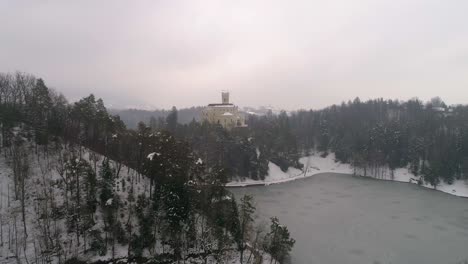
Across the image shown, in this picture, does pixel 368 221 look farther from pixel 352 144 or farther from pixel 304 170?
pixel 352 144

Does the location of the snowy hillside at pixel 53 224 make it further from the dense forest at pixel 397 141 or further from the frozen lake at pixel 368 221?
the dense forest at pixel 397 141

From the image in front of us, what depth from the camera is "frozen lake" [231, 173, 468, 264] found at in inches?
680

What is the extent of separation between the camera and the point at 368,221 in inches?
917

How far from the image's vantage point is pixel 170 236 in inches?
647

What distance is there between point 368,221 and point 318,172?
26.1 m

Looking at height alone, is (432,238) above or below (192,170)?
below

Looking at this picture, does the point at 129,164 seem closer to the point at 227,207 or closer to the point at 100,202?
the point at 100,202

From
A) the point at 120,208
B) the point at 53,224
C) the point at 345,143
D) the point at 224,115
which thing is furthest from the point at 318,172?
the point at 53,224

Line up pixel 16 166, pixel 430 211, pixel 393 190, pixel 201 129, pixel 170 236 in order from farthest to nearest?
pixel 201 129, pixel 393 190, pixel 430 211, pixel 16 166, pixel 170 236

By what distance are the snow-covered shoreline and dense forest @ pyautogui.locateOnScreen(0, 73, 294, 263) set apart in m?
18.4

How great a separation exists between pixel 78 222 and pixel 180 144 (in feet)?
24.9

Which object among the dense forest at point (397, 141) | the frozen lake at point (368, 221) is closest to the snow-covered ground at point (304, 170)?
the dense forest at point (397, 141)

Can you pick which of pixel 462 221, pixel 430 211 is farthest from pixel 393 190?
pixel 462 221

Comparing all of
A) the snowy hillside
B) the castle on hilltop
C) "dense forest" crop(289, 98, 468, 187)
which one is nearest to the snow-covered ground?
"dense forest" crop(289, 98, 468, 187)
